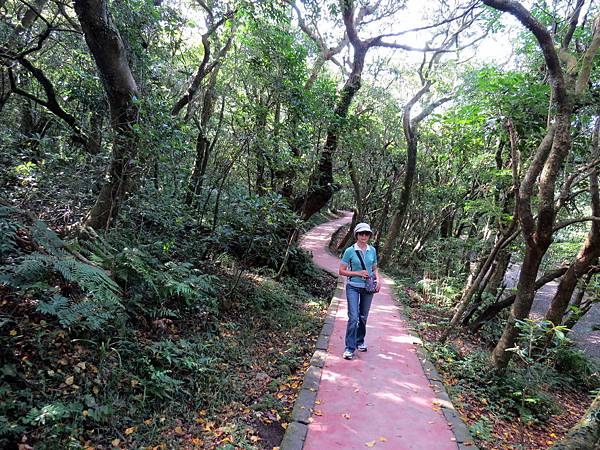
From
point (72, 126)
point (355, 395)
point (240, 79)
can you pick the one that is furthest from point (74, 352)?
point (240, 79)

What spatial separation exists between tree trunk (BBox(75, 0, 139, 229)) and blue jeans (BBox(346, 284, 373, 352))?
11.3 feet

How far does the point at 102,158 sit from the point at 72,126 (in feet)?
6.48

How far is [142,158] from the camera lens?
5.27 meters

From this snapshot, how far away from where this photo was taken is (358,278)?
211 inches

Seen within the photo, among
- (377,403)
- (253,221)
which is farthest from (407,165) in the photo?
(377,403)

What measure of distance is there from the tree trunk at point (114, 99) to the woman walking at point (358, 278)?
3.21 metres

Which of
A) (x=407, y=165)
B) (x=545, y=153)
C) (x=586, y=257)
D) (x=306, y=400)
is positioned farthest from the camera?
(x=407, y=165)

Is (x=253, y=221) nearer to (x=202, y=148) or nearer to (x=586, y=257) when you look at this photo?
(x=202, y=148)

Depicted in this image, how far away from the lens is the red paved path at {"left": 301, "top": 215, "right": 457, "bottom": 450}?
12.3 ft

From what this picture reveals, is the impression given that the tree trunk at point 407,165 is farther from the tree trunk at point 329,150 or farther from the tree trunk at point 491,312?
the tree trunk at point 491,312

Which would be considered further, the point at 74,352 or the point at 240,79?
the point at 240,79

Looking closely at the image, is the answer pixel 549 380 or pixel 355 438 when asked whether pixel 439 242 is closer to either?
pixel 549 380

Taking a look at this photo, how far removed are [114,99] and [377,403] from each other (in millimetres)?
5123

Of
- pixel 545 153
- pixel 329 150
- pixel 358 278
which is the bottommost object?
pixel 358 278
